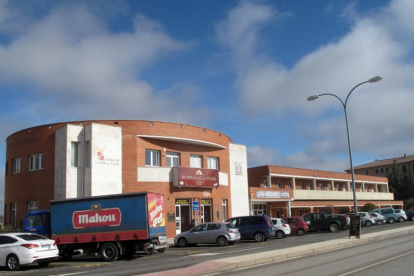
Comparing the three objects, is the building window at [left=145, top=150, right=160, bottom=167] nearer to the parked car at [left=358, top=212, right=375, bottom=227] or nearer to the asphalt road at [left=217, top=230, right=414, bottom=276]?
the asphalt road at [left=217, top=230, right=414, bottom=276]

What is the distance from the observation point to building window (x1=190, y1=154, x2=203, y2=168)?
33312 mm

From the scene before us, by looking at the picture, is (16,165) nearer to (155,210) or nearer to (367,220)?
(155,210)

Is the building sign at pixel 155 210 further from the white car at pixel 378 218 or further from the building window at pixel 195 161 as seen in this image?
the white car at pixel 378 218

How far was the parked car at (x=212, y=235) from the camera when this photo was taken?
2364 centimetres

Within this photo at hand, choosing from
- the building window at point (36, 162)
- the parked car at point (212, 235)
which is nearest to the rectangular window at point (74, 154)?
the building window at point (36, 162)

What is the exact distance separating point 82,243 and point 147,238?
11.4ft

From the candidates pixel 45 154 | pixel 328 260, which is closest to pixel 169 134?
pixel 45 154

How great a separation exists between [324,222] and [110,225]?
20253 mm

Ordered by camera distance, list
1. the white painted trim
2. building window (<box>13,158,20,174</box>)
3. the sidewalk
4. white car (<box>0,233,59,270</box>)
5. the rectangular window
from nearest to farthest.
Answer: the sidewalk < white car (<box>0,233,59,270</box>) < the rectangular window < the white painted trim < building window (<box>13,158,20,174</box>)

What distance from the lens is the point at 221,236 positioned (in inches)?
932

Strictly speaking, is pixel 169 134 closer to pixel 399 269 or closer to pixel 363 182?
pixel 399 269

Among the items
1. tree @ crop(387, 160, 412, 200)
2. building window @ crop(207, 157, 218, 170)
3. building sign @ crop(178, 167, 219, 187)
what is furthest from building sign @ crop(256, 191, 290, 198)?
tree @ crop(387, 160, 412, 200)

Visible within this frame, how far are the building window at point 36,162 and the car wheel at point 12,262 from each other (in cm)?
1355

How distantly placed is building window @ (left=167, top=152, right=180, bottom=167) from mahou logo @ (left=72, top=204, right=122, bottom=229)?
42.0ft
